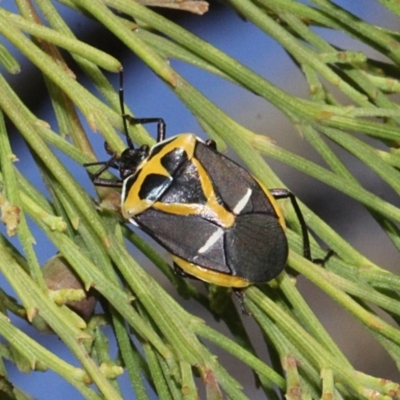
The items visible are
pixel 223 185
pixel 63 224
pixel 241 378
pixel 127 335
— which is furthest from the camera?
pixel 241 378

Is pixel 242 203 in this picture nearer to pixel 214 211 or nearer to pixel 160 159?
pixel 214 211

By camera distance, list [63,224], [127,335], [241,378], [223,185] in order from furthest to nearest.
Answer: [241,378] → [223,185] → [127,335] → [63,224]

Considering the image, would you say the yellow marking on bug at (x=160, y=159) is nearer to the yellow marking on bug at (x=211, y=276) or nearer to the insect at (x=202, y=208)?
the insect at (x=202, y=208)

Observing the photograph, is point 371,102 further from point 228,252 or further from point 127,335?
point 127,335

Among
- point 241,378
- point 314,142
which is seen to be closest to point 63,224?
point 314,142

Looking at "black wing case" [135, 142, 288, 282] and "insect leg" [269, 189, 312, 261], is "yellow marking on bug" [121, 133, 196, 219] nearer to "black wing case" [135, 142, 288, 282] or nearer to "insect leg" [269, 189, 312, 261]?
"black wing case" [135, 142, 288, 282]

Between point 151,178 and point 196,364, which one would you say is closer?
point 196,364
